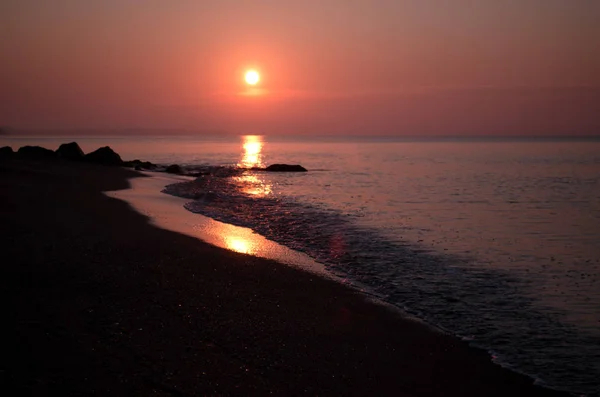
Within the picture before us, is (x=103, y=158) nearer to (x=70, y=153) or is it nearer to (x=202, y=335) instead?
(x=70, y=153)

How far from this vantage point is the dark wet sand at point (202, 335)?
5734mm

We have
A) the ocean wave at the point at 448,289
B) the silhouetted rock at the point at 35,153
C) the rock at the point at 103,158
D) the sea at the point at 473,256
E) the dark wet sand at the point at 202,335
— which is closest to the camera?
the dark wet sand at the point at 202,335

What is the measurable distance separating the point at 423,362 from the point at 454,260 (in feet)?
23.2

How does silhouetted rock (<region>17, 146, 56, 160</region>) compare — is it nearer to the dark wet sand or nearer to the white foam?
the white foam

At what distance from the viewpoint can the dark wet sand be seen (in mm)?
5734

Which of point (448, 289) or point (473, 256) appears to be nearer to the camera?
point (448, 289)

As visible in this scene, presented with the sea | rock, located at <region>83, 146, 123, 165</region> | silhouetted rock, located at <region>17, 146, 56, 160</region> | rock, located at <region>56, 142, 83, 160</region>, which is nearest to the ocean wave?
the sea

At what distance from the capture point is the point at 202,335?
7.12 metres

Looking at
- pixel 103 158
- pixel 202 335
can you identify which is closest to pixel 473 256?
pixel 202 335

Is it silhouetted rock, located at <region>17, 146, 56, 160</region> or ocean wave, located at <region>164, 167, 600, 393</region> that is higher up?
silhouetted rock, located at <region>17, 146, 56, 160</region>

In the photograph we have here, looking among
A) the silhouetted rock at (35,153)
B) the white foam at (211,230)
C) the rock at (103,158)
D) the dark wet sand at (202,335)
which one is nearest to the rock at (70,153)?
the rock at (103,158)

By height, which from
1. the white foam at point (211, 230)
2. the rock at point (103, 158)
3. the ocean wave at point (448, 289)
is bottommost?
the ocean wave at point (448, 289)

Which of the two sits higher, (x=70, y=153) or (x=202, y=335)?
(x=70, y=153)

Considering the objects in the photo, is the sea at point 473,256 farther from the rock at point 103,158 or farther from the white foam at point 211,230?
the rock at point 103,158
